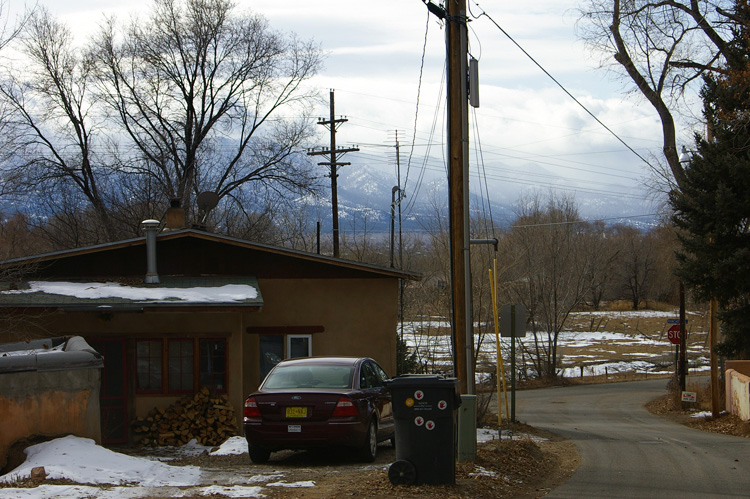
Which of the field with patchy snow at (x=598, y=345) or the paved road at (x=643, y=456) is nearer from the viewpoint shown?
the paved road at (x=643, y=456)

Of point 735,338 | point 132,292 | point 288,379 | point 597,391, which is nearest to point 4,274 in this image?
point 132,292

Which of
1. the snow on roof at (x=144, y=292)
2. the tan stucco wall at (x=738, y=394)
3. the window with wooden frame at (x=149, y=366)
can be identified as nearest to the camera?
the snow on roof at (x=144, y=292)

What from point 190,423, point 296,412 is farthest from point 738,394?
point 296,412

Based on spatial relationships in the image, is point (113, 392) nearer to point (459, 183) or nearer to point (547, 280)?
point (459, 183)

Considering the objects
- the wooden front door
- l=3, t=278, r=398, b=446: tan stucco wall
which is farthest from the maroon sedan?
l=3, t=278, r=398, b=446: tan stucco wall

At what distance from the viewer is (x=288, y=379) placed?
11.8 metres

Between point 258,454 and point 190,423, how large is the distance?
4.59 m

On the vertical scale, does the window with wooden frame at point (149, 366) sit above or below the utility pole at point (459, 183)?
below

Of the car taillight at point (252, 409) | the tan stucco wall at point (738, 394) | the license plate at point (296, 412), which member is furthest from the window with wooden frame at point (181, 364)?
the tan stucco wall at point (738, 394)

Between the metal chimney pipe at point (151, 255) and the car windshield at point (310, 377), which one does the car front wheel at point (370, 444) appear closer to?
the car windshield at point (310, 377)

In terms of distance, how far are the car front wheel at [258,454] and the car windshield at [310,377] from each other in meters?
0.88

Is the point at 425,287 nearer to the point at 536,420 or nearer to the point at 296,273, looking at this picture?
the point at 536,420

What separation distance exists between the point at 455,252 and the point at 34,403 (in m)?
6.16

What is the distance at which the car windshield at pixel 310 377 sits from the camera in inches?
457
